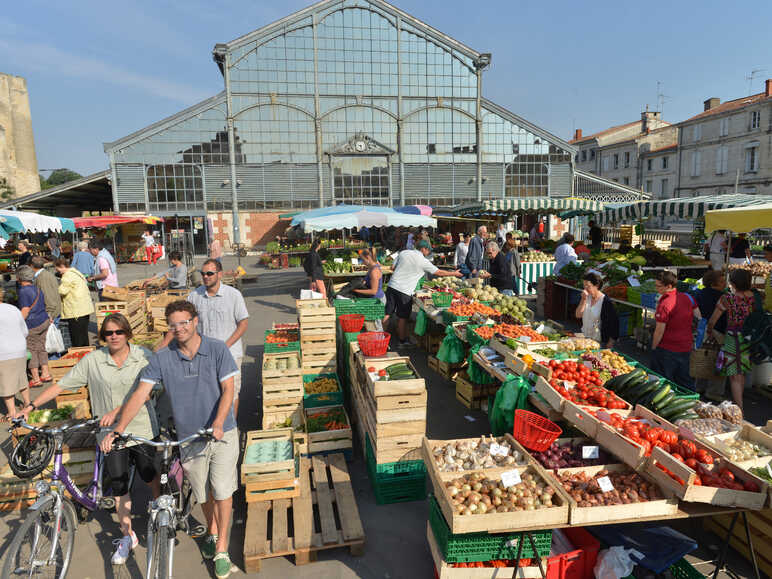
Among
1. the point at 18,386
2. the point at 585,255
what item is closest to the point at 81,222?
the point at 18,386

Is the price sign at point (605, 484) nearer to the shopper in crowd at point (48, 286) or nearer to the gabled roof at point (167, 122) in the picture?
the shopper in crowd at point (48, 286)

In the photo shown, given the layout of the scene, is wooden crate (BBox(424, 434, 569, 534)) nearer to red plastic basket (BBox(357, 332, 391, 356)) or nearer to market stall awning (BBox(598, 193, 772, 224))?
red plastic basket (BBox(357, 332, 391, 356))

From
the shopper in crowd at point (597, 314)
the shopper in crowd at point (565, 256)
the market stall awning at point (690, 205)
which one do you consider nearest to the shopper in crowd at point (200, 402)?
the shopper in crowd at point (597, 314)

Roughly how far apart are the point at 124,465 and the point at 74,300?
5923 mm

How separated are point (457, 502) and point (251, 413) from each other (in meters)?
4.11

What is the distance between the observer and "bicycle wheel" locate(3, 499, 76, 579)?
3262 mm

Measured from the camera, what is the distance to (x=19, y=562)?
3.33 m

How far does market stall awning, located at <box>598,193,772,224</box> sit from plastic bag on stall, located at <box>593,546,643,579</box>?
8.19 metres

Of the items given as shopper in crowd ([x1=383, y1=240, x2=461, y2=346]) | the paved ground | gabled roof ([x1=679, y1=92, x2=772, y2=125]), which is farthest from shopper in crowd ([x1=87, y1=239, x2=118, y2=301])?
gabled roof ([x1=679, y1=92, x2=772, y2=125])

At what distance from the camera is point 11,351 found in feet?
18.5

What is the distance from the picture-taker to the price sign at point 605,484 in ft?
11.3

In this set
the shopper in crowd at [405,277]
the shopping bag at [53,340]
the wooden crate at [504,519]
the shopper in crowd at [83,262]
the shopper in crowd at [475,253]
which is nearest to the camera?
the wooden crate at [504,519]

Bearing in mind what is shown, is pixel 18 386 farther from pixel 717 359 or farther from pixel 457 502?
pixel 717 359

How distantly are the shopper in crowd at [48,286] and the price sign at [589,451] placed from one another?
824cm
